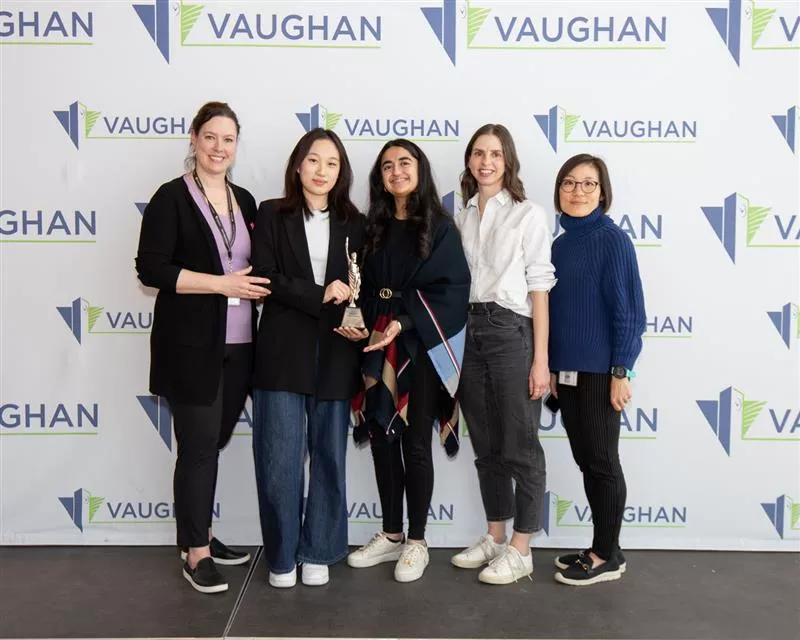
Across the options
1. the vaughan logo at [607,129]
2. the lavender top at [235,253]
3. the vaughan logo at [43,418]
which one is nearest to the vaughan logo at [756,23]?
the vaughan logo at [607,129]

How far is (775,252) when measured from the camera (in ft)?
10.4

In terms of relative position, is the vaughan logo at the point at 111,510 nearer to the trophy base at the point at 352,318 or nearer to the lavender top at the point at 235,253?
the lavender top at the point at 235,253

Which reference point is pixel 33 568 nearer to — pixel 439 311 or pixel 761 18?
pixel 439 311

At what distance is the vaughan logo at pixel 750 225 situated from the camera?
3.17 meters

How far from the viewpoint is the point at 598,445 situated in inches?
106

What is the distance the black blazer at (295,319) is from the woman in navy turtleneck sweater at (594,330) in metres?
0.82

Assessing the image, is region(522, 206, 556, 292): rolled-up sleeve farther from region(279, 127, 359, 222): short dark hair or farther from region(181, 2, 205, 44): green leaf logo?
region(181, 2, 205, 44): green leaf logo

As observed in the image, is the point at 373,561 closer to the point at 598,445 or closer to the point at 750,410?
the point at 598,445

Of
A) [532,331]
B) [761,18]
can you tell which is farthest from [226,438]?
[761,18]

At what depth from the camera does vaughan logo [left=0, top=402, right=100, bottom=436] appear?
3.23 metres

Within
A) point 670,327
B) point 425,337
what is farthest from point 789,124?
point 425,337

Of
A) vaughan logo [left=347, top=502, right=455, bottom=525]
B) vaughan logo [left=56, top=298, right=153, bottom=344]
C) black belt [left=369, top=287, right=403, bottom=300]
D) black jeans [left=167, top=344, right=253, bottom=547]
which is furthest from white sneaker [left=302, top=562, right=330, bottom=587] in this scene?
vaughan logo [left=56, top=298, right=153, bottom=344]

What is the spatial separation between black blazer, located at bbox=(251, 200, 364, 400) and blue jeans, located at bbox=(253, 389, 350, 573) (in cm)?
8

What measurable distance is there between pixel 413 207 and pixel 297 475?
108cm
